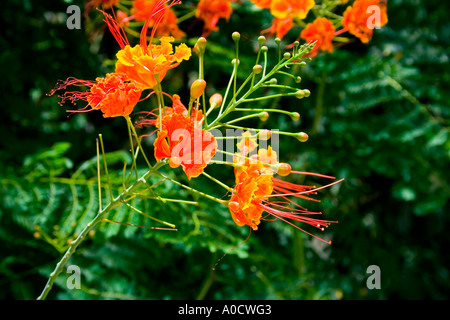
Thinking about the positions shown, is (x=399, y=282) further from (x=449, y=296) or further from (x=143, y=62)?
(x=143, y=62)

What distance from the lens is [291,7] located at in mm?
1584

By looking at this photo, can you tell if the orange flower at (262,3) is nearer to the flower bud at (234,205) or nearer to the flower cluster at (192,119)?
the flower cluster at (192,119)

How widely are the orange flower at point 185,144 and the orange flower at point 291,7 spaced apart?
76 cm

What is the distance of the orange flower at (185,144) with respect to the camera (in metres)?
1.01

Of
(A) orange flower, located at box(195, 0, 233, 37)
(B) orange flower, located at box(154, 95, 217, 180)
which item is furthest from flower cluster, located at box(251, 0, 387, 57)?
(B) orange flower, located at box(154, 95, 217, 180)

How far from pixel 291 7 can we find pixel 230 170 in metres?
0.93

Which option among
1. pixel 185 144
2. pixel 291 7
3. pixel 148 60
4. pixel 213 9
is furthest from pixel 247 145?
pixel 213 9

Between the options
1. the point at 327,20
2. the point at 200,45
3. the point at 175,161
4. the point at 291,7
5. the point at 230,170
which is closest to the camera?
the point at 175,161

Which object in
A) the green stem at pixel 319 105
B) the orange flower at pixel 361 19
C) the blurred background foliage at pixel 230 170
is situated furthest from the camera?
the green stem at pixel 319 105

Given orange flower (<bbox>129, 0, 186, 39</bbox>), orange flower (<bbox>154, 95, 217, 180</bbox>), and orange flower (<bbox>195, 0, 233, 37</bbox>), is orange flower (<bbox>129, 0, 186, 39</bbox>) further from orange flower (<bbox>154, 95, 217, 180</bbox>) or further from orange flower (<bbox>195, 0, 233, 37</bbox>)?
orange flower (<bbox>154, 95, 217, 180</bbox>)

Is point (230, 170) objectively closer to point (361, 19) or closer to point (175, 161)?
point (361, 19)

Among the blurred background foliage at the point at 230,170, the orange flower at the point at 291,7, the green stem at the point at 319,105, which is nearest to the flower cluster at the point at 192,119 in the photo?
the orange flower at the point at 291,7

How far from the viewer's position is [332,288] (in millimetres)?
2408

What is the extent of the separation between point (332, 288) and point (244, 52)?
1.31 m
